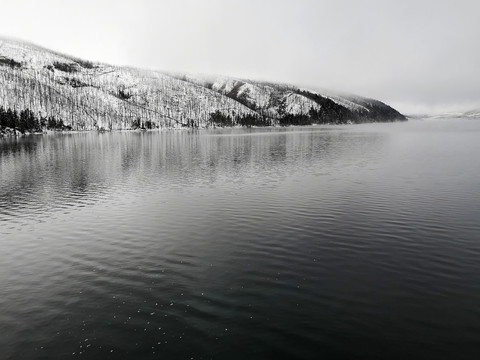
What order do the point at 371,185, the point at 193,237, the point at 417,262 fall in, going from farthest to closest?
the point at 371,185, the point at 193,237, the point at 417,262

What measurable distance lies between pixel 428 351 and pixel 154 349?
1324 cm

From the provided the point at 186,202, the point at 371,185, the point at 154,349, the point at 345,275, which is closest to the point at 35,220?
the point at 186,202

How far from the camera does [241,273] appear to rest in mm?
25641

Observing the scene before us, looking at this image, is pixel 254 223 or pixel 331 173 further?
pixel 331 173

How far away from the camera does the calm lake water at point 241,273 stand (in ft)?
58.1

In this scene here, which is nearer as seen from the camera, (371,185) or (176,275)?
(176,275)

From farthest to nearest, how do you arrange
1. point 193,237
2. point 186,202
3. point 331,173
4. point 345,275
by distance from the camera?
1. point 331,173
2. point 186,202
3. point 193,237
4. point 345,275

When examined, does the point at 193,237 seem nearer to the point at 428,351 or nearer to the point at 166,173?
the point at 428,351

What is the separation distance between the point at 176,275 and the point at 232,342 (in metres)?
8.95

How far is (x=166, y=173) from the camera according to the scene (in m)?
74.9

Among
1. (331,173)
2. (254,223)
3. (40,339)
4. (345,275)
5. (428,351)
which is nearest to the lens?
(428,351)

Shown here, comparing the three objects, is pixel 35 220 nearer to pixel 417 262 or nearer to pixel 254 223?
pixel 254 223

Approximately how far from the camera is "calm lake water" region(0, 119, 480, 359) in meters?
17.7

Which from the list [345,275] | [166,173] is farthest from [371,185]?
[166,173]
